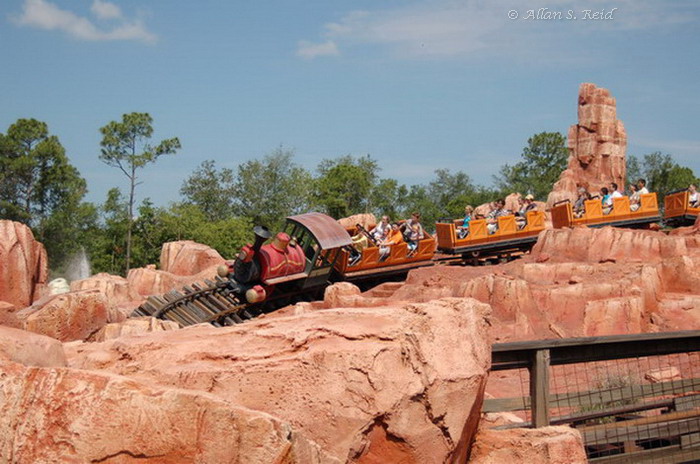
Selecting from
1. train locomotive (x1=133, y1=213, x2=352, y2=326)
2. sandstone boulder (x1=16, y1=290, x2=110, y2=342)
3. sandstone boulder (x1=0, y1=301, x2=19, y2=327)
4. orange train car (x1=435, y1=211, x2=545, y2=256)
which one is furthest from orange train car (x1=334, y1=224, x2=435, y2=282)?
sandstone boulder (x1=0, y1=301, x2=19, y2=327)

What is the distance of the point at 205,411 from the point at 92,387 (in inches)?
18.7

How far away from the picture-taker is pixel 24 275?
49.8 feet

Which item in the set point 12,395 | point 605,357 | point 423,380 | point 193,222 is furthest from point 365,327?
point 193,222

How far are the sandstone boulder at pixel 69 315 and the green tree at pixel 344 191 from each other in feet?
104

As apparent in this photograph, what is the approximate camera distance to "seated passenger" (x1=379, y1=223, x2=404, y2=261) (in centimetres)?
2100

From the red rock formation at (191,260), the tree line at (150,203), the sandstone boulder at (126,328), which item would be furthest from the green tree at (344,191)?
the sandstone boulder at (126,328)

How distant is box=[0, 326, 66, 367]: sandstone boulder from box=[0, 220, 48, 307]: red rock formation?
11482 millimetres

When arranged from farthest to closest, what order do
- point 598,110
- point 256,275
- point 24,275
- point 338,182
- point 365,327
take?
1. point 338,182
2. point 598,110
3. point 256,275
4. point 24,275
5. point 365,327

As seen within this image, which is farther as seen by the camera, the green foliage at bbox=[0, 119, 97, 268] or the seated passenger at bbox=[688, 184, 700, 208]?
the green foliage at bbox=[0, 119, 97, 268]

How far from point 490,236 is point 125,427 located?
19890 millimetres

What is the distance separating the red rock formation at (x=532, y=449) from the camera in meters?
4.71

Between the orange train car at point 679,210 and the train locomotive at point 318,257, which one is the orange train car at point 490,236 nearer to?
the train locomotive at point 318,257

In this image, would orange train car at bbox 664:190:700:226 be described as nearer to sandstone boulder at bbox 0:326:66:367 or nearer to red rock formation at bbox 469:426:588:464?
red rock formation at bbox 469:426:588:464

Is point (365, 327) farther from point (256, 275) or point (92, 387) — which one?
point (256, 275)
